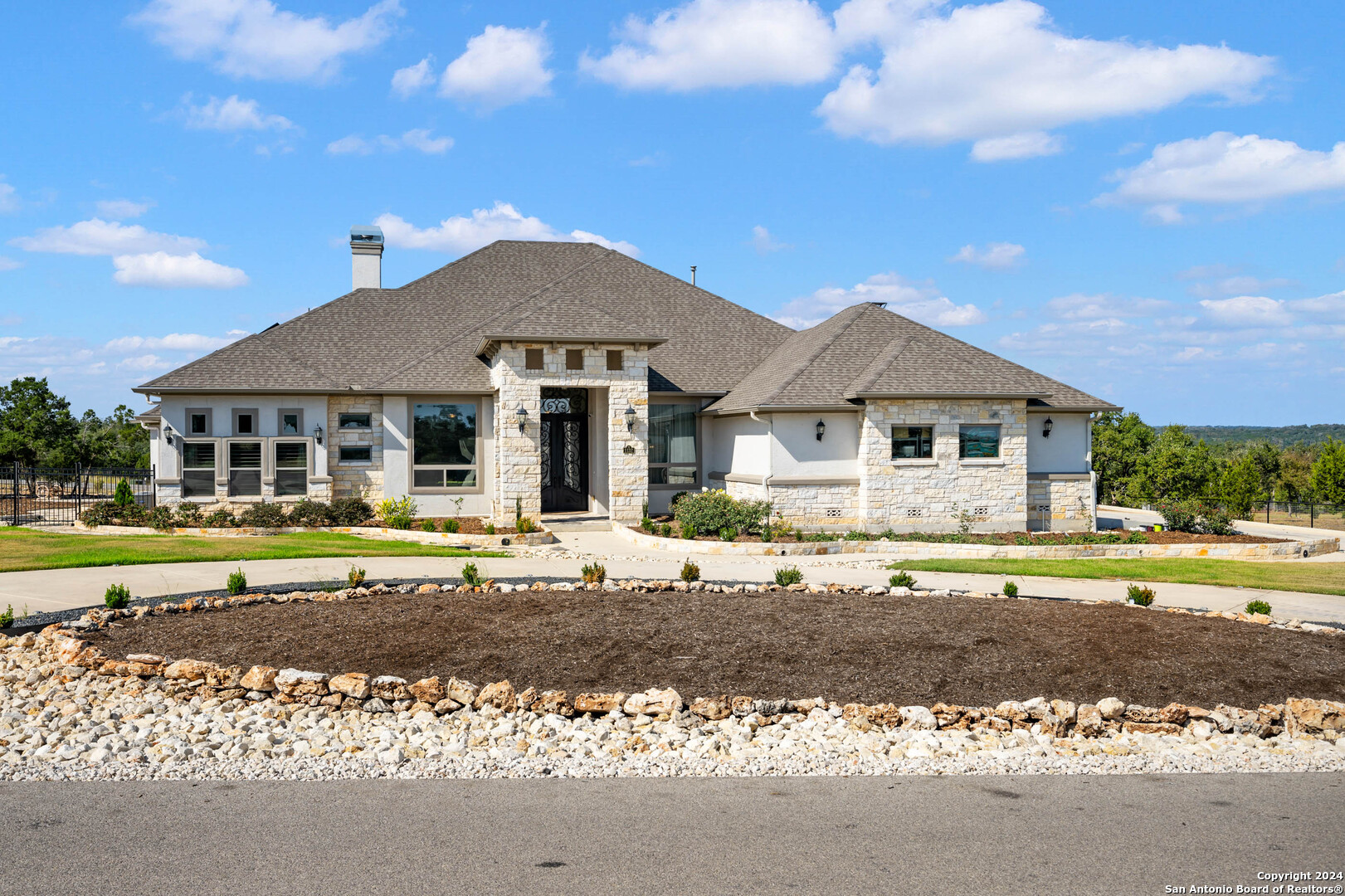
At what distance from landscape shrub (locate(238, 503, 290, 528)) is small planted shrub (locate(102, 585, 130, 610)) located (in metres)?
10.7

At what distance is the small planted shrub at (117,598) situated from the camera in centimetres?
1033

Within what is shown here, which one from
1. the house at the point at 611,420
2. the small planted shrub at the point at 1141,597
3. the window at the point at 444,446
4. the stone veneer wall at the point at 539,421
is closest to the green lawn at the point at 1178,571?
the small planted shrub at the point at 1141,597

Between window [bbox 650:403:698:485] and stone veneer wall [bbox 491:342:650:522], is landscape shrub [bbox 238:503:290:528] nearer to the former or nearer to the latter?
stone veneer wall [bbox 491:342:650:522]

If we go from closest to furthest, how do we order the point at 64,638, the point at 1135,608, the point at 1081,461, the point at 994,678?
the point at 994,678 < the point at 64,638 < the point at 1135,608 < the point at 1081,461

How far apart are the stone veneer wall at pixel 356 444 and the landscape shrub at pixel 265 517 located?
1.41 m

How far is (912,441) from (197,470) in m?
17.2

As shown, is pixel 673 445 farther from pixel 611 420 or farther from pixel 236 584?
pixel 236 584

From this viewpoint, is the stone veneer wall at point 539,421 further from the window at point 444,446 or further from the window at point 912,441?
the window at point 912,441

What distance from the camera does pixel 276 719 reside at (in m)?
6.77

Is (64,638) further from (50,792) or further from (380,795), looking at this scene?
(380,795)

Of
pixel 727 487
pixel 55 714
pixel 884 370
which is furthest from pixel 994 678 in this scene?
pixel 727 487

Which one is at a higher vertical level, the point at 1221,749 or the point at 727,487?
the point at 727,487

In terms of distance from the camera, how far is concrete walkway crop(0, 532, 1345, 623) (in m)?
11.7

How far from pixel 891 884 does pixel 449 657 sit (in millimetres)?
4929
